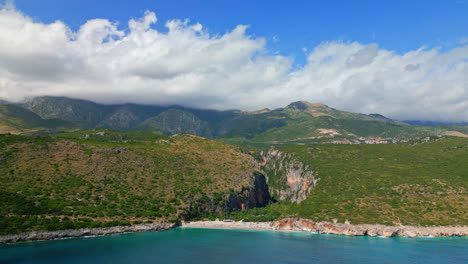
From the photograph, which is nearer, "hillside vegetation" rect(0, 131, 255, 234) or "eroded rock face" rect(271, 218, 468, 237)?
"hillside vegetation" rect(0, 131, 255, 234)

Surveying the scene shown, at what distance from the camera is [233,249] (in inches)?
2717

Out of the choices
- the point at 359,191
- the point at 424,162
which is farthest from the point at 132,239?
the point at 424,162

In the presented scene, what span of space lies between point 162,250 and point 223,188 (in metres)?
50.3

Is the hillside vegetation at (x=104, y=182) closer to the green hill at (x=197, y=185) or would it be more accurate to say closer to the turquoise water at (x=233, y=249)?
the green hill at (x=197, y=185)

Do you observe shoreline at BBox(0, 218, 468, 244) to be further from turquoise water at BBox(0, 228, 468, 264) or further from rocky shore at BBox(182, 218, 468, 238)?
turquoise water at BBox(0, 228, 468, 264)

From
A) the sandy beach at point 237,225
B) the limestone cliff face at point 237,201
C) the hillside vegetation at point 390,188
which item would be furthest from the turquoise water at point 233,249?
the limestone cliff face at point 237,201

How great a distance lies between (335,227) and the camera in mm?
89062

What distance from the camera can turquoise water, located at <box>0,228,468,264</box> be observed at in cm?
5819

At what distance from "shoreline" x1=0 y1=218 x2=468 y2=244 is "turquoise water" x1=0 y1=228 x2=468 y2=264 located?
8.61 feet

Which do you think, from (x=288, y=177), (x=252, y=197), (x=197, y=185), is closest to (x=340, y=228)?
(x=252, y=197)

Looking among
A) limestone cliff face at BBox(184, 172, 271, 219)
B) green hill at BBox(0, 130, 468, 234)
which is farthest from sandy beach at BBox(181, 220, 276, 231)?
limestone cliff face at BBox(184, 172, 271, 219)

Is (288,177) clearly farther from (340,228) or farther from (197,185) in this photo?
(340,228)

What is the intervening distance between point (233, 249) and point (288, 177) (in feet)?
313

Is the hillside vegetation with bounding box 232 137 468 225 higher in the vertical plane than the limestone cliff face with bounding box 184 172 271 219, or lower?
higher
